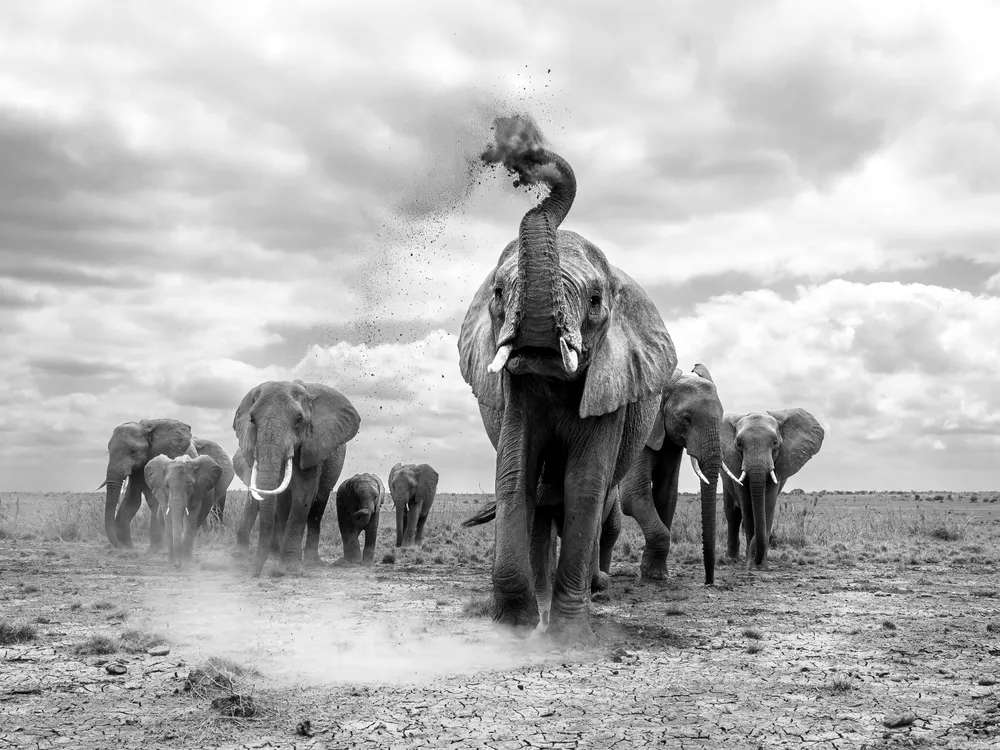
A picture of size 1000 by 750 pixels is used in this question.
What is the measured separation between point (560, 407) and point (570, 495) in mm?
742

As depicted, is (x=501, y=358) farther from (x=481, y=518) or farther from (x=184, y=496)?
(x=184, y=496)

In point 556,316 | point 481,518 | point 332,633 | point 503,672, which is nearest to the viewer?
point 503,672

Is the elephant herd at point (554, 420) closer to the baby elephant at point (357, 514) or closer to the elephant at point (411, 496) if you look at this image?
the baby elephant at point (357, 514)

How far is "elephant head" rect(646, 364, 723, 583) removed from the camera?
1289 centimetres

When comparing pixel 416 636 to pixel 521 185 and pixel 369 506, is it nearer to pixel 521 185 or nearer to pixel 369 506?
pixel 521 185

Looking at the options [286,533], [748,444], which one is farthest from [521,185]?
[748,444]

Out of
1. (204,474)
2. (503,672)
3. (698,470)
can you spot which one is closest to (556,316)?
(503,672)

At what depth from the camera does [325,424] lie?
16031 millimetres

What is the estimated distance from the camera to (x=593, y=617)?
9.67m

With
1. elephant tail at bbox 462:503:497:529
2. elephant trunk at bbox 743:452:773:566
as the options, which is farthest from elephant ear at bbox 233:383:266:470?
elephant trunk at bbox 743:452:773:566

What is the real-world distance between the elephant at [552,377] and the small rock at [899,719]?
2615 millimetres

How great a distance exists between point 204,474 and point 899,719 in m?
14.0

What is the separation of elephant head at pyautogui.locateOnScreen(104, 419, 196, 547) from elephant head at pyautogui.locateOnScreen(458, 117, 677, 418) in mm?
14377

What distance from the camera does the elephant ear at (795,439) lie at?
1959 cm
